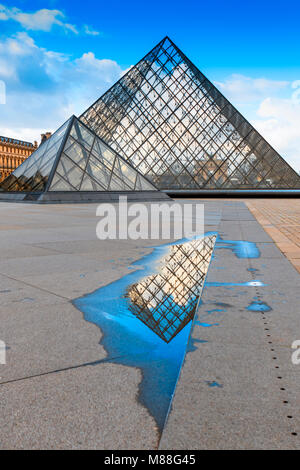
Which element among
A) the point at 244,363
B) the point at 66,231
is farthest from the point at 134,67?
the point at 244,363

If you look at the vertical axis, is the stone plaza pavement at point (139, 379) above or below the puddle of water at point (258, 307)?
below

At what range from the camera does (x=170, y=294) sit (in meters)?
4.17

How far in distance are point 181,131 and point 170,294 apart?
49800 mm

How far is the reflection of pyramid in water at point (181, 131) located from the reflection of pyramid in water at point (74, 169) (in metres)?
17.8

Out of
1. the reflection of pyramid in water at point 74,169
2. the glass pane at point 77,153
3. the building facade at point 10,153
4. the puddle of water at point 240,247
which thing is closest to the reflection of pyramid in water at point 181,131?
the reflection of pyramid in water at point 74,169

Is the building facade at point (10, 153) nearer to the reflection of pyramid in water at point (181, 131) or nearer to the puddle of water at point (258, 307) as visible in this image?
the reflection of pyramid in water at point (181, 131)

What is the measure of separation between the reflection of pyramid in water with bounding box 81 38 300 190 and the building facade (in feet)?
220

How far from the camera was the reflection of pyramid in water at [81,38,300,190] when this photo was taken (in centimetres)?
4925

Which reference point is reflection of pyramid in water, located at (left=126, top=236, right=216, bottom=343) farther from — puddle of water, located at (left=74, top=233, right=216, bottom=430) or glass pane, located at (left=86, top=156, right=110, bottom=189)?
glass pane, located at (left=86, top=156, right=110, bottom=189)

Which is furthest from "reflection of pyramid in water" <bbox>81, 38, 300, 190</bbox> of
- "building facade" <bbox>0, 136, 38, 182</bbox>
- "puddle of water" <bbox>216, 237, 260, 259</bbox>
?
"building facade" <bbox>0, 136, 38, 182</bbox>

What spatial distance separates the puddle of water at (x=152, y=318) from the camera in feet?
7.38

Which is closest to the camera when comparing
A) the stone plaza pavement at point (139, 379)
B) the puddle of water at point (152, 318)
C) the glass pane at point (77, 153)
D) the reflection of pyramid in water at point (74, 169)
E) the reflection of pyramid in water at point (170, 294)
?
the stone plaza pavement at point (139, 379)

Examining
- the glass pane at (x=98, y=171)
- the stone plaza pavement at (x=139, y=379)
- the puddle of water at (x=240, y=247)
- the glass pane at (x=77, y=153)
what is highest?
the glass pane at (x=77, y=153)
